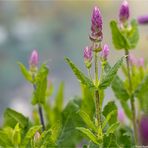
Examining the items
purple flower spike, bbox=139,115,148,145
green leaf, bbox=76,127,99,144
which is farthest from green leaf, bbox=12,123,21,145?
purple flower spike, bbox=139,115,148,145

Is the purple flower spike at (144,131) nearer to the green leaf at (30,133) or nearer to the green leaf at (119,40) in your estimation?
the green leaf at (119,40)

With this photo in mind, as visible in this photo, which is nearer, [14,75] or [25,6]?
[14,75]

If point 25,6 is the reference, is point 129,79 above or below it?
below

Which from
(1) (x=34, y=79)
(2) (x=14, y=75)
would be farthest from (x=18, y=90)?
(1) (x=34, y=79)

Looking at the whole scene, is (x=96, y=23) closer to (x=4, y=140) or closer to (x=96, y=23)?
(x=96, y=23)

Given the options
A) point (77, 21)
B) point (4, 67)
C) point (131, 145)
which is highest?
point (77, 21)

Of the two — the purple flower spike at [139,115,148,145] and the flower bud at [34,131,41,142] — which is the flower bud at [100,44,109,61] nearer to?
the flower bud at [34,131,41,142]

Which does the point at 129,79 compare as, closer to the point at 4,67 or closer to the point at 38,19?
the point at 4,67
